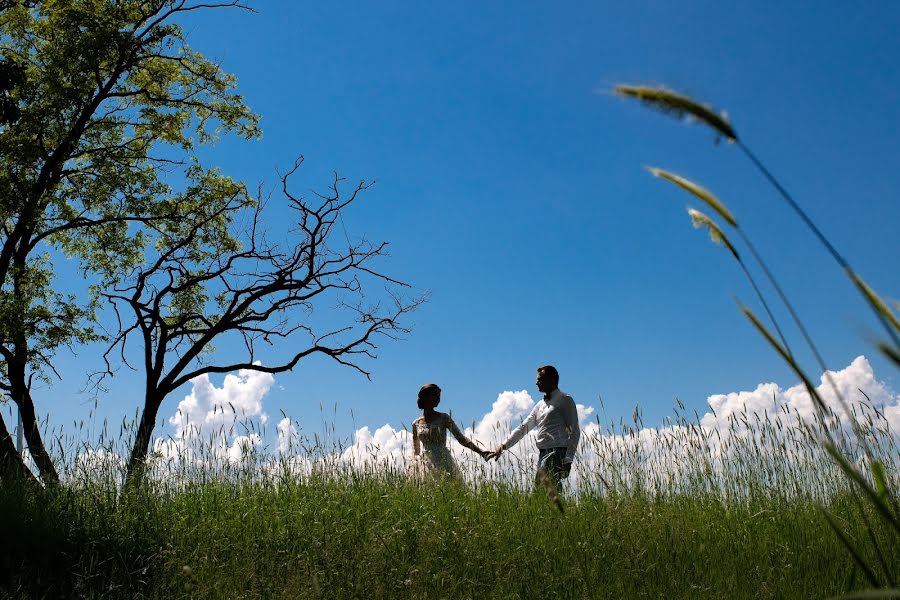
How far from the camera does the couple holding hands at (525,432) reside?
9.03 meters

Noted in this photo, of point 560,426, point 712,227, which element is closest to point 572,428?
point 560,426

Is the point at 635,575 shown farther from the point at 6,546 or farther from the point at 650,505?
the point at 6,546

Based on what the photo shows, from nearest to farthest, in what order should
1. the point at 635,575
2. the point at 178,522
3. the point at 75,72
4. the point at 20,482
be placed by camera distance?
the point at 635,575 → the point at 178,522 → the point at 20,482 → the point at 75,72

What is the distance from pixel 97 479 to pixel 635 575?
220 inches

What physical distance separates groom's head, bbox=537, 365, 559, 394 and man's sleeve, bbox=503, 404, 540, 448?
0.26 m

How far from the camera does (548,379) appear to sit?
9.41 meters

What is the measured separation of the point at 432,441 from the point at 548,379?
1.70 m

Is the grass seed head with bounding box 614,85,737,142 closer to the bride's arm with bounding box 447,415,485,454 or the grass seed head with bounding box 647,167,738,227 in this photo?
the grass seed head with bounding box 647,167,738,227

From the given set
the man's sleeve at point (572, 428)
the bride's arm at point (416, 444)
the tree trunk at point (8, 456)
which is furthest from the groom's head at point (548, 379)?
the tree trunk at point (8, 456)

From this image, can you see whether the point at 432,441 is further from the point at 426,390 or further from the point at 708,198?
the point at 708,198

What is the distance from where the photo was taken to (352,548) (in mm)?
6426

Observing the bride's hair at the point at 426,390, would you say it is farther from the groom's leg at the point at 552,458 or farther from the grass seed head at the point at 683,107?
the grass seed head at the point at 683,107

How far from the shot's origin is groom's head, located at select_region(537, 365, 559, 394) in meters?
9.40

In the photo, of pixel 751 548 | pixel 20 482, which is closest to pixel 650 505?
pixel 751 548
